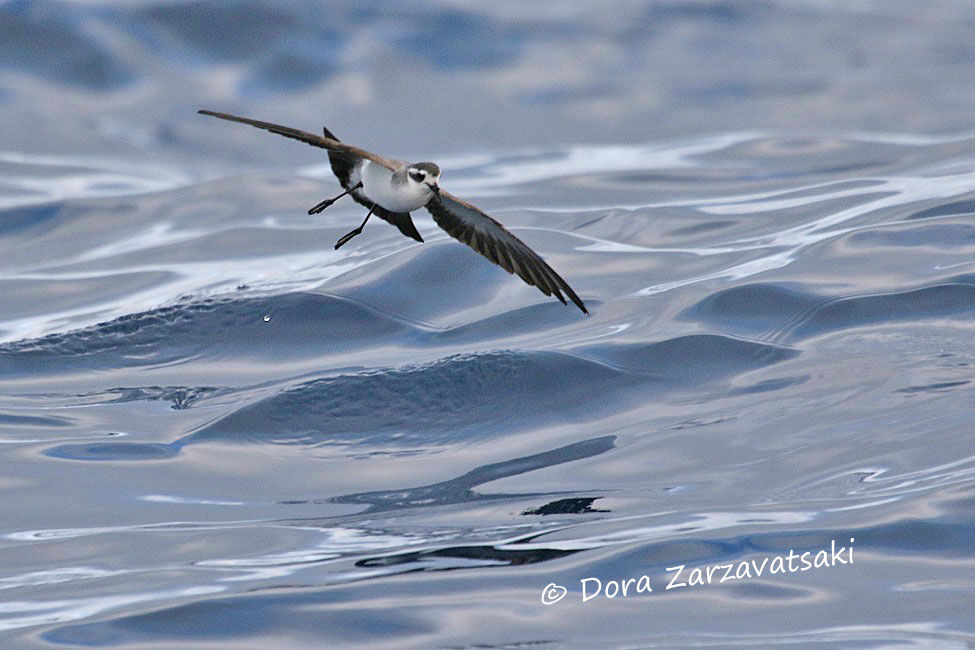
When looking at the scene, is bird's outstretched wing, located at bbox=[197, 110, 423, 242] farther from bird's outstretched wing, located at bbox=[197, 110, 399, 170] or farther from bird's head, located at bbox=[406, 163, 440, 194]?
bird's head, located at bbox=[406, 163, 440, 194]

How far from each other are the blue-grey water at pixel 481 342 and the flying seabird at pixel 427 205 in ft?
3.67

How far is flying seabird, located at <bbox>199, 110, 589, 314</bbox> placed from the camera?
7008mm

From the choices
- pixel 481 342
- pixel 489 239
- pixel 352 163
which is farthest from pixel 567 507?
pixel 481 342

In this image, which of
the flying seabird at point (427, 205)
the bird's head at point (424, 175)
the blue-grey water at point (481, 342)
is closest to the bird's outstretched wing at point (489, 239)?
the flying seabird at point (427, 205)

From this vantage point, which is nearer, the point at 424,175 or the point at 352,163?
the point at 424,175

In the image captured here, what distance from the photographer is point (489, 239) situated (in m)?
7.86

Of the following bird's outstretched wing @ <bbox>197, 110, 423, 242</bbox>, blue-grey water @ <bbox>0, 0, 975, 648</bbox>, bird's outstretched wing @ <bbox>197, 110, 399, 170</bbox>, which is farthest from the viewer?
bird's outstretched wing @ <bbox>197, 110, 423, 242</bbox>

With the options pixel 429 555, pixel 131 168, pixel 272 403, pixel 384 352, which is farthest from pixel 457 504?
pixel 131 168

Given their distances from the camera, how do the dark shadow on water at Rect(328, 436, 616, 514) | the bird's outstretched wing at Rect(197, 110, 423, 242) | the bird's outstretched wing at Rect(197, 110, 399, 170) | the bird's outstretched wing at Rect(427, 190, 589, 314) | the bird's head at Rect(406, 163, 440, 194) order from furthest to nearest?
the bird's outstretched wing at Rect(427, 190, 589, 314) < the dark shadow on water at Rect(328, 436, 616, 514) < the bird's head at Rect(406, 163, 440, 194) < the bird's outstretched wing at Rect(197, 110, 423, 242) < the bird's outstretched wing at Rect(197, 110, 399, 170)

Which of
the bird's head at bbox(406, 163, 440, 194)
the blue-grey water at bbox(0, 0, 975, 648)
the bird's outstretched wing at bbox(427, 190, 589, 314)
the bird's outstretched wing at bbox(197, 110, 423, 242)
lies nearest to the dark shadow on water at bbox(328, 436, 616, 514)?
the blue-grey water at bbox(0, 0, 975, 648)

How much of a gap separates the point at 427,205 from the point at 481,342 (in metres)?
2.60

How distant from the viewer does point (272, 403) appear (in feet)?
29.4

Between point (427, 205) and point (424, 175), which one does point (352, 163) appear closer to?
point (427, 205)

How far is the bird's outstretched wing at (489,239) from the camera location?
759cm
